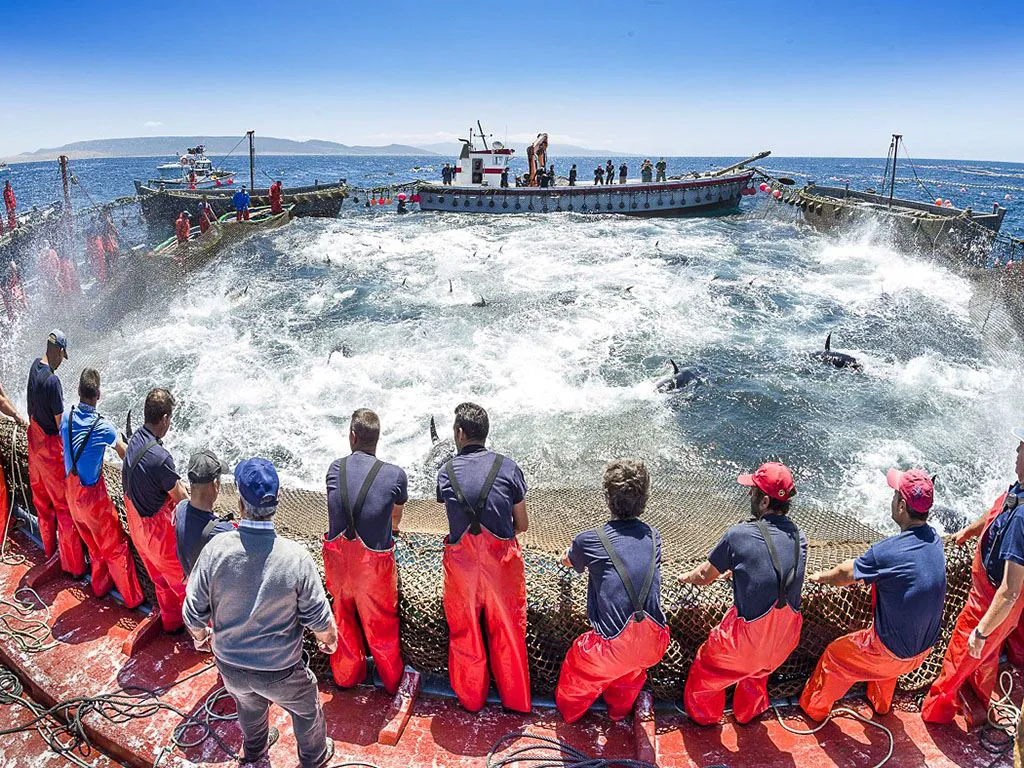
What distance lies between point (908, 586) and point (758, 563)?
2.79 ft

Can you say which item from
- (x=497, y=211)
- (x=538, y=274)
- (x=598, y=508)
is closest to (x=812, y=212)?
(x=497, y=211)

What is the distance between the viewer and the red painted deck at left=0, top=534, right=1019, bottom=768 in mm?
3693

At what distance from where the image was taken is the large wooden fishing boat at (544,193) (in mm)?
39875

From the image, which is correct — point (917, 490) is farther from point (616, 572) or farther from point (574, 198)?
point (574, 198)

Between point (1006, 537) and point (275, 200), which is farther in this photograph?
point (275, 200)

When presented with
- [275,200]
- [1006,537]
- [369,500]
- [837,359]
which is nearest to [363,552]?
[369,500]

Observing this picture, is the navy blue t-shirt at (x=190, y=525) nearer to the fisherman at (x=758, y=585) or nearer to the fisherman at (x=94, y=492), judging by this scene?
the fisherman at (x=94, y=492)

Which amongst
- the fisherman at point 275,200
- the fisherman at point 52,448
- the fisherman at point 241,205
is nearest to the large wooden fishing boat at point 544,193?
the fisherman at point 275,200

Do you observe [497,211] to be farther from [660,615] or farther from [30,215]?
[660,615]

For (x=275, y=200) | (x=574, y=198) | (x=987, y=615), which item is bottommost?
(x=987, y=615)

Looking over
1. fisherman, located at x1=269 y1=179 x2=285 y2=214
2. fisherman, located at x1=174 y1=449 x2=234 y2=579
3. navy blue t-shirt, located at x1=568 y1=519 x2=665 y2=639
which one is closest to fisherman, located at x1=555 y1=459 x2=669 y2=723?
navy blue t-shirt, located at x1=568 y1=519 x2=665 y2=639

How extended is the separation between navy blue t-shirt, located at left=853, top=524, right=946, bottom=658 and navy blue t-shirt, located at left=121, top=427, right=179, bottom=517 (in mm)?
4436

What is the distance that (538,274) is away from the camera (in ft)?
79.0

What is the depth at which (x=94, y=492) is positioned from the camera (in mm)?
4688
